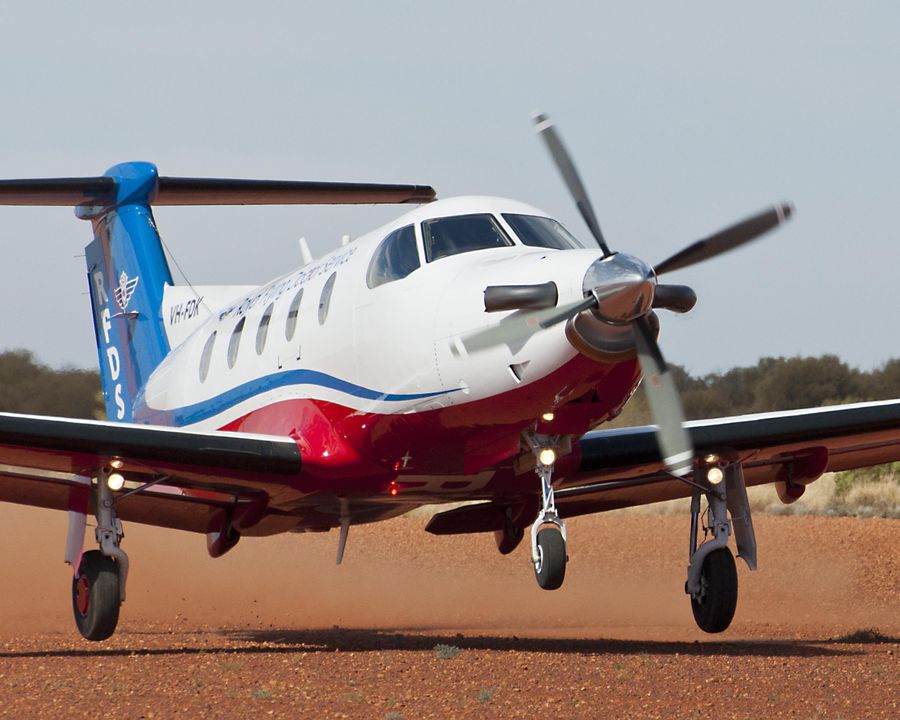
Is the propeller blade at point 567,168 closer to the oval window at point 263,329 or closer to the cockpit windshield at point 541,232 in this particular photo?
the cockpit windshield at point 541,232

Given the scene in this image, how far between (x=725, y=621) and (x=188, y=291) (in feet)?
29.5

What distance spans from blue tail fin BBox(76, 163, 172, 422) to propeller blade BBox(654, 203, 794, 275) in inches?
372

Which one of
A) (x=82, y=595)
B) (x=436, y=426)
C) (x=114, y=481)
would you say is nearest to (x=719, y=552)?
(x=436, y=426)

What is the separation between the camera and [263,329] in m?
15.1

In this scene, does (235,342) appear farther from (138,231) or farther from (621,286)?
(621,286)

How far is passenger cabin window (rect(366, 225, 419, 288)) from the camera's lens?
12.8 metres

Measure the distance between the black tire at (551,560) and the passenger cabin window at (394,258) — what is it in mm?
2633

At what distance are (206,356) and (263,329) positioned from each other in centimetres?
160

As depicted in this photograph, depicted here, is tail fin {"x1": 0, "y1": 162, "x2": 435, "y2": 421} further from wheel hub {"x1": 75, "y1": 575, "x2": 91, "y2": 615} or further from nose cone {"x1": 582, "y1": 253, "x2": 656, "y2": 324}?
nose cone {"x1": 582, "y1": 253, "x2": 656, "y2": 324}

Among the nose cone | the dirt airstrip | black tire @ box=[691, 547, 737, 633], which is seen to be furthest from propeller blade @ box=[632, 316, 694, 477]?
black tire @ box=[691, 547, 737, 633]

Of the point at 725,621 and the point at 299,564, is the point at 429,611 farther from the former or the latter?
the point at 725,621

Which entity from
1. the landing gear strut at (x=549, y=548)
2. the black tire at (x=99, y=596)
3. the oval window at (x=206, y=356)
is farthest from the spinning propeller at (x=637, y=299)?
the oval window at (x=206, y=356)

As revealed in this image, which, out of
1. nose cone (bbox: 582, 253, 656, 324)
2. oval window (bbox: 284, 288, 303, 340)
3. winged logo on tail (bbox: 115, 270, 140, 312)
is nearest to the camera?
nose cone (bbox: 582, 253, 656, 324)

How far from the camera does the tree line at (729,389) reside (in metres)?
42.5
